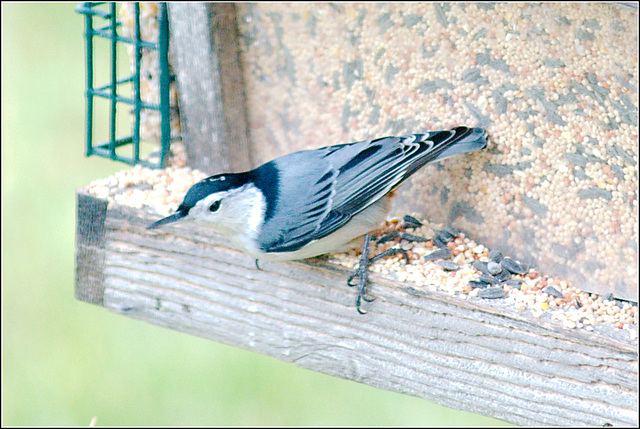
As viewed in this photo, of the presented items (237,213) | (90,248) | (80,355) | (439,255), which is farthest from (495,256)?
(80,355)

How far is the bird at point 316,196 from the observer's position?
8.31ft

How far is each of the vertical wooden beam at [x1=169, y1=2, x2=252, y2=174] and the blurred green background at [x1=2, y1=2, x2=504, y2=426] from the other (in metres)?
1.19

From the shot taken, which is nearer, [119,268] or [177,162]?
[119,268]

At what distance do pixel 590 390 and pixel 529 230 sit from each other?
0.63 m

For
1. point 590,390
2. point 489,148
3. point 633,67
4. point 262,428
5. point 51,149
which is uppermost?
point 633,67

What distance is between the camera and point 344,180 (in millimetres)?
2604

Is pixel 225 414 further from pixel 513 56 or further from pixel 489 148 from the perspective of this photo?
pixel 513 56

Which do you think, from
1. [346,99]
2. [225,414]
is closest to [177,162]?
[346,99]

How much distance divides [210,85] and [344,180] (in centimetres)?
80

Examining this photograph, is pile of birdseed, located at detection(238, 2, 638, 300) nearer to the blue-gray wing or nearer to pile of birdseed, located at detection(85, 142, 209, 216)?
the blue-gray wing

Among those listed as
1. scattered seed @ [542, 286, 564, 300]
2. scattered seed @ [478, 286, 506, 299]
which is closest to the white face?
scattered seed @ [478, 286, 506, 299]

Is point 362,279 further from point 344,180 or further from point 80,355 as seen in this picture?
point 80,355

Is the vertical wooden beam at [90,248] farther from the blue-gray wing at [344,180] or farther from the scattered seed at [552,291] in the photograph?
the scattered seed at [552,291]

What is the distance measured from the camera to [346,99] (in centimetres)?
293
